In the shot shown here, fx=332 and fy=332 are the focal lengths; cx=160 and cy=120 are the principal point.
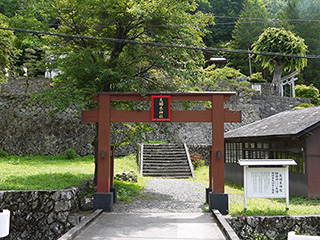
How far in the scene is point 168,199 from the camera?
13.3m

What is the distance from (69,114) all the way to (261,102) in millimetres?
17016

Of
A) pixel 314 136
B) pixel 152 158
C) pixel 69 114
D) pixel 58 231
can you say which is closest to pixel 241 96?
pixel 152 158

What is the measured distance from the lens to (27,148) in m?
22.8

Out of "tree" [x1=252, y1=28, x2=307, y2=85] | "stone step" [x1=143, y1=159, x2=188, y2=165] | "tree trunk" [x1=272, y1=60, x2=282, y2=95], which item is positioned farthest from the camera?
"tree trunk" [x1=272, y1=60, x2=282, y2=95]

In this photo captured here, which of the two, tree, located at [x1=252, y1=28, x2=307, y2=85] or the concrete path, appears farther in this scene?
tree, located at [x1=252, y1=28, x2=307, y2=85]

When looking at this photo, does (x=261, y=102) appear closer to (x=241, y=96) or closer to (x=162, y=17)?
(x=241, y=96)

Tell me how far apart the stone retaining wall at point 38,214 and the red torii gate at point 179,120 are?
40.7 inches

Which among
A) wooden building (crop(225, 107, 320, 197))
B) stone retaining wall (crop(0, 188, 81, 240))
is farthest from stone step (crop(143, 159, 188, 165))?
stone retaining wall (crop(0, 188, 81, 240))

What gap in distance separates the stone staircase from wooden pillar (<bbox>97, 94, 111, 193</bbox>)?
9.39 meters

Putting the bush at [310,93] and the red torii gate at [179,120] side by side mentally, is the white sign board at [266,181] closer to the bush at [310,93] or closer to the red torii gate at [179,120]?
the red torii gate at [179,120]

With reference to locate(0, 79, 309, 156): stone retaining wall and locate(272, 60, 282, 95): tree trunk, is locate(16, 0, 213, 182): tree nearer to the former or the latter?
locate(0, 79, 309, 156): stone retaining wall

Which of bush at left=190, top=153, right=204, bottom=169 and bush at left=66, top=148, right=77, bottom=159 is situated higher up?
bush at left=66, top=148, right=77, bottom=159

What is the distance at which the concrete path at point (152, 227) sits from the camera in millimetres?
7652

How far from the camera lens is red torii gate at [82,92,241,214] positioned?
34.0ft
